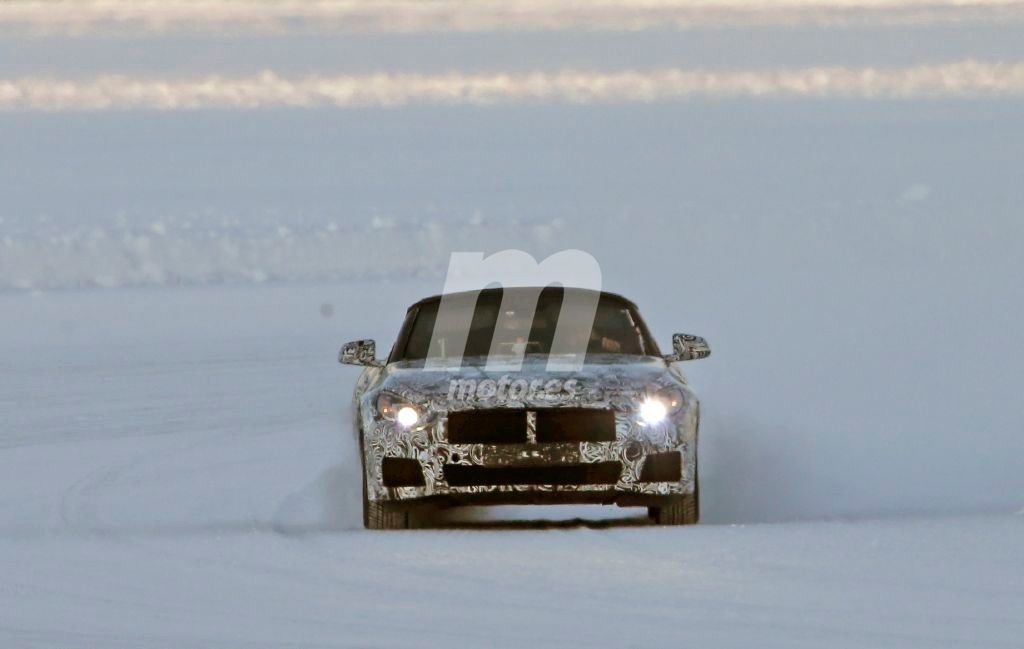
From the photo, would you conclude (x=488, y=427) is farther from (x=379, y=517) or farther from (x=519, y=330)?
(x=519, y=330)

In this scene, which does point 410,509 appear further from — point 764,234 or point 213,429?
point 764,234

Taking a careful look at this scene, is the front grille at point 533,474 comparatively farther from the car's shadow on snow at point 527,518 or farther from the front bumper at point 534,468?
the car's shadow on snow at point 527,518

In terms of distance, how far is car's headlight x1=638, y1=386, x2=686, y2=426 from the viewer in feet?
32.3

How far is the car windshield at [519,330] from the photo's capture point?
35.9ft

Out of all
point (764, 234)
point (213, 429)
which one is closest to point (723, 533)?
point (213, 429)

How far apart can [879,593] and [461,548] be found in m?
2.13

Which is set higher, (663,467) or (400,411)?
(400,411)

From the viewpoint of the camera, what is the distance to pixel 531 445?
380 inches

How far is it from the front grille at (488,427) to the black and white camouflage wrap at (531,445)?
0.08 feet

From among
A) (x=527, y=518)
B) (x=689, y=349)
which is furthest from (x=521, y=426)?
(x=689, y=349)

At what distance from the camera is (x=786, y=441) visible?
15.0 meters

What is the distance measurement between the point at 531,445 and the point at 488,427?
8.8 inches

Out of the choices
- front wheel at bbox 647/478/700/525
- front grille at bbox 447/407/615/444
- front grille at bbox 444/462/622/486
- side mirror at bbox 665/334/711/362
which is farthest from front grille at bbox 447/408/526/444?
side mirror at bbox 665/334/711/362

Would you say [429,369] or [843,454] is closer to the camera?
[429,369]
